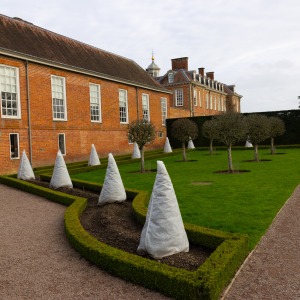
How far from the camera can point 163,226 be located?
5492 mm

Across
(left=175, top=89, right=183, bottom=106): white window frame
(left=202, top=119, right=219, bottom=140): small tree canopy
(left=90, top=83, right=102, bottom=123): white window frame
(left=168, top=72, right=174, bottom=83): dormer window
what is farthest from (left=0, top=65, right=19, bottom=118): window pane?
(left=168, top=72, right=174, bottom=83): dormer window

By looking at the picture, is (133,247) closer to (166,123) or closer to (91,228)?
(91,228)

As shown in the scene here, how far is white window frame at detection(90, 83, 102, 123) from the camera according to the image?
2602cm

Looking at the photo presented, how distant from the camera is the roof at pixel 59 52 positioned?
813 inches

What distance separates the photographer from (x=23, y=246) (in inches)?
262

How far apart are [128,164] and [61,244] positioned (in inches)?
653

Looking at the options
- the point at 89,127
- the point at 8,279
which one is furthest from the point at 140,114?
the point at 8,279

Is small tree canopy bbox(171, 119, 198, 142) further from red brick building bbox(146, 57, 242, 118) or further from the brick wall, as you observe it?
red brick building bbox(146, 57, 242, 118)

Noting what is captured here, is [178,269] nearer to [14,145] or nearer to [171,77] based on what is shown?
[14,145]

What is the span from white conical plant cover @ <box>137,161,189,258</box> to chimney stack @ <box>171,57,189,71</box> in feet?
173

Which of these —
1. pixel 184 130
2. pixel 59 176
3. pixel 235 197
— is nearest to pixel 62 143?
pixel 184 130

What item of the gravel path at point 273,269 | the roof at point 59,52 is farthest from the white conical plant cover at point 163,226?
the roof at point 59,52

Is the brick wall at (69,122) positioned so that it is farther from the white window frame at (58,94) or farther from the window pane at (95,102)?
the window pane at (95,102)

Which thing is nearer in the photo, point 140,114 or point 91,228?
point 91,228
